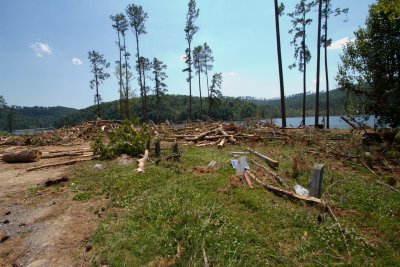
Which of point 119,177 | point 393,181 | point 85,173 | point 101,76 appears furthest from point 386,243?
point 101,76

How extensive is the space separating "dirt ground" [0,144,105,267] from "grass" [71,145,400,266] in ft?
1.06

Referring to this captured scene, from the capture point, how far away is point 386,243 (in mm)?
4289

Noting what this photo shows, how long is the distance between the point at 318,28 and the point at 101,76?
32978 mm

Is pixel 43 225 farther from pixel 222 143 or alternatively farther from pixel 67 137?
pixel 67 137

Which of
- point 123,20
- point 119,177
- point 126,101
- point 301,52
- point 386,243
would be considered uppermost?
point 123,20

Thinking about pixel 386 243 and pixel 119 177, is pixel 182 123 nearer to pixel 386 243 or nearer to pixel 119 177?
pixel 119 177

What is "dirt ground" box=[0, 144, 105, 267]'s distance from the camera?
3994 millimetres

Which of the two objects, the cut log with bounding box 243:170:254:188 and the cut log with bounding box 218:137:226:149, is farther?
the cut log with bounding box 218:137:226:149

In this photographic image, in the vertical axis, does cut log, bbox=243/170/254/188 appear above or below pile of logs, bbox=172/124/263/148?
below

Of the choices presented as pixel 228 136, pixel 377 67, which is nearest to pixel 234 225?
pixel 228 136

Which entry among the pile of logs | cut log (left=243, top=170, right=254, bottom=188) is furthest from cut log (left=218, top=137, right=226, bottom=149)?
cut log (left=243, top=170, right=254, bottom=188)

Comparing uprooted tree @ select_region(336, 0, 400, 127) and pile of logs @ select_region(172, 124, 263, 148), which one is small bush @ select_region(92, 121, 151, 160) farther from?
uprooted tree @ select_region(336, 0, 400, 127)

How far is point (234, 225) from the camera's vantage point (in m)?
4.48

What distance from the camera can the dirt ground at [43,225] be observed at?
399cm
